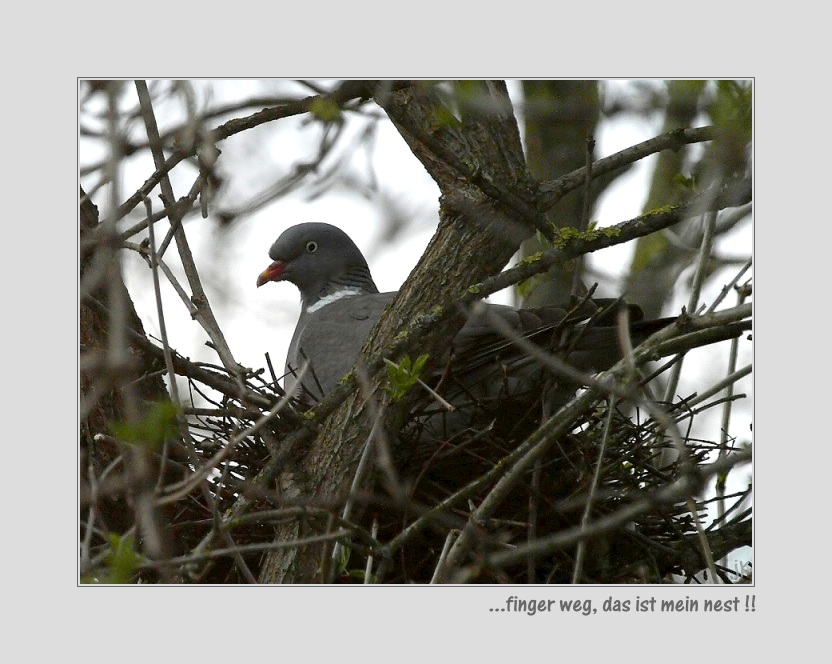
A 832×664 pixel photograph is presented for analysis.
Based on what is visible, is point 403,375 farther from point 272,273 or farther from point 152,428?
point 272,273

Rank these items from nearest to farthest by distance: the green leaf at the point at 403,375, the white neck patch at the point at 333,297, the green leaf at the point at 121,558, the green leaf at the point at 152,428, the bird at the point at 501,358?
1. the green leaf at the point at 152,428
2. the green leaf at the point at 121,558
3. the green leaf at the point at 403,375
4. the bird at the point at 501,358
5. the white neck patch at the point at 333,297

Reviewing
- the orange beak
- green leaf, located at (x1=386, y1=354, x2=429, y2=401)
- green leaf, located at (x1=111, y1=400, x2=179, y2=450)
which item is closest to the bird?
green leaf, located at (x1=386, y1=354, x2=429, y2=401)

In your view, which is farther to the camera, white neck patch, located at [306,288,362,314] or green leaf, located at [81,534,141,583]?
white neck patch, located at [306,288,362,314]

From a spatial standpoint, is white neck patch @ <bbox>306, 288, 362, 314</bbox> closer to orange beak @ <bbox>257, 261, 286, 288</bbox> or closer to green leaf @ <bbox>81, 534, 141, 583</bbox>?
orange beak @ <bbox>257, 261, 286, 288</bbox>

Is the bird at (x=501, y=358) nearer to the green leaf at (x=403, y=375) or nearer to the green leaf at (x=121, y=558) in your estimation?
the green leaf at (x=403, y=375)

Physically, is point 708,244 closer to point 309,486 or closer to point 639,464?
point 639,464

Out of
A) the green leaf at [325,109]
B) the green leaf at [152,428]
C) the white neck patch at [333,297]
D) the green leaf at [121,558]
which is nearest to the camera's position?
the green leaf at [152,428]

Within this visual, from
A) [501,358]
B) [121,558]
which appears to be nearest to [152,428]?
[121,558]

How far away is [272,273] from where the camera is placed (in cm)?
423

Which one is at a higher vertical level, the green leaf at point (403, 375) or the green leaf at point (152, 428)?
the green leaf at point (403, 375)

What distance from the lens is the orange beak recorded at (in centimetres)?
421

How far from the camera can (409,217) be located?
335cm

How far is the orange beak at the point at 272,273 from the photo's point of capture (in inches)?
166

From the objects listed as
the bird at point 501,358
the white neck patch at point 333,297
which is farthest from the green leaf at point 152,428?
the white neck patch at point 333,297
